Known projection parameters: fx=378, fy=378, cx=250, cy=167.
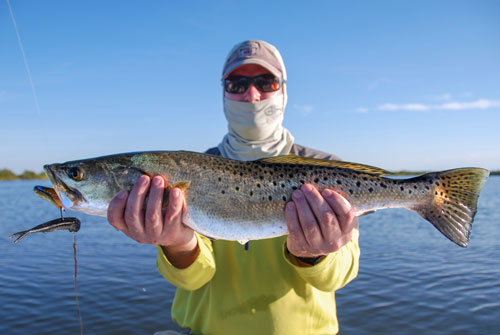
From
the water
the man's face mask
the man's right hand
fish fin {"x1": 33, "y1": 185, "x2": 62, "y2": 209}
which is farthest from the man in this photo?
the water

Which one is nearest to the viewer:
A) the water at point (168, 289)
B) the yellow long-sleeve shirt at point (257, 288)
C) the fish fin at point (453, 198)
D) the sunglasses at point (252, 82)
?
the fish fin at point (453, 198)

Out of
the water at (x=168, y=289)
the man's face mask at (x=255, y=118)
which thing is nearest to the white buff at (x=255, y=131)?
the man's face mask at (x=255, y=118)

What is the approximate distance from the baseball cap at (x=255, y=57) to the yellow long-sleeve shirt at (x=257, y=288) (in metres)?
2.36

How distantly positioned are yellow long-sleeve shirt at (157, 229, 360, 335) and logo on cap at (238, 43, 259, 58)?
8.30ft

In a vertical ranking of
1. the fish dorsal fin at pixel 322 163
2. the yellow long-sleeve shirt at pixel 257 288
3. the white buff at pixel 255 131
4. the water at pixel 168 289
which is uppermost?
the white buff at pixel 255 131

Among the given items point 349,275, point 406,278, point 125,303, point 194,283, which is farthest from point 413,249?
point 194,283

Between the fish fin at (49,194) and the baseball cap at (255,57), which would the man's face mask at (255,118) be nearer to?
the baseball cap at (255,57)

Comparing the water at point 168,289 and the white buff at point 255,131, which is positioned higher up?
the white buff at point 255,131

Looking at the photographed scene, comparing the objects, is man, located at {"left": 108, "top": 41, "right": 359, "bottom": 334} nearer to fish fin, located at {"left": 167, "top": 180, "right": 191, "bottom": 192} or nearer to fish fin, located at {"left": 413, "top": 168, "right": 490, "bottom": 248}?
fish fin, located at {"left": 167, "top": 180, "right": 191, "bottom": 192}

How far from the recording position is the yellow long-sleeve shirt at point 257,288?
366 cm

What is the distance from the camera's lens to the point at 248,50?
5.19m

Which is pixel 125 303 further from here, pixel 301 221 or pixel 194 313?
pixel 301 221

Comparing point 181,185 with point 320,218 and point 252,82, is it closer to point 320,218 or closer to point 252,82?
point 320,218

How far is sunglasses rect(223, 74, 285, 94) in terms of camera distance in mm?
5297
